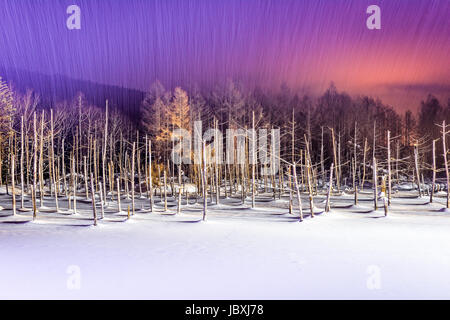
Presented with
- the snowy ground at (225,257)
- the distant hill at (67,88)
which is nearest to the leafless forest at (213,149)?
the snowy ground at (225,257)

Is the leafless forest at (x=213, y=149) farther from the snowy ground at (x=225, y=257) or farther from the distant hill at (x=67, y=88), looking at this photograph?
the distant hill at (x=67, y=88)

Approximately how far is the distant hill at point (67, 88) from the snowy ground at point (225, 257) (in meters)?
64.9

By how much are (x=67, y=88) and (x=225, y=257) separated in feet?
352

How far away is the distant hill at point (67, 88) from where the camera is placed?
8550 centimetres

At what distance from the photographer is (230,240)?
11812mm

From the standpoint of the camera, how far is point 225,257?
9664 mm

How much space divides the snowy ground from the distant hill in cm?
6488

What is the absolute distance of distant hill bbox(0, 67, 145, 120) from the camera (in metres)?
85.5

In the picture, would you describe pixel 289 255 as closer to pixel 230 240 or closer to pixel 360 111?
pixel 230 240

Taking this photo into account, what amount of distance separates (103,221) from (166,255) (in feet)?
20.9

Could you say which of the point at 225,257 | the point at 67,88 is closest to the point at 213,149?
the point at 225,257

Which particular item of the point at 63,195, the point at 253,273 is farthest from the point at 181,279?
the point at 63,195

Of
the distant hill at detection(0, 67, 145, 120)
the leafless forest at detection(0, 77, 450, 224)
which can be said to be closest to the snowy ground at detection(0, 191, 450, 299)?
the leafless forest at detection(0, 77, 450, 224)

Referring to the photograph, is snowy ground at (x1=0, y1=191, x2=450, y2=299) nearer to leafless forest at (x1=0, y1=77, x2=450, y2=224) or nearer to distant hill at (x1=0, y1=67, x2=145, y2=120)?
leafless forest at (x1=0, y1=77, x2=450, y2=224)
